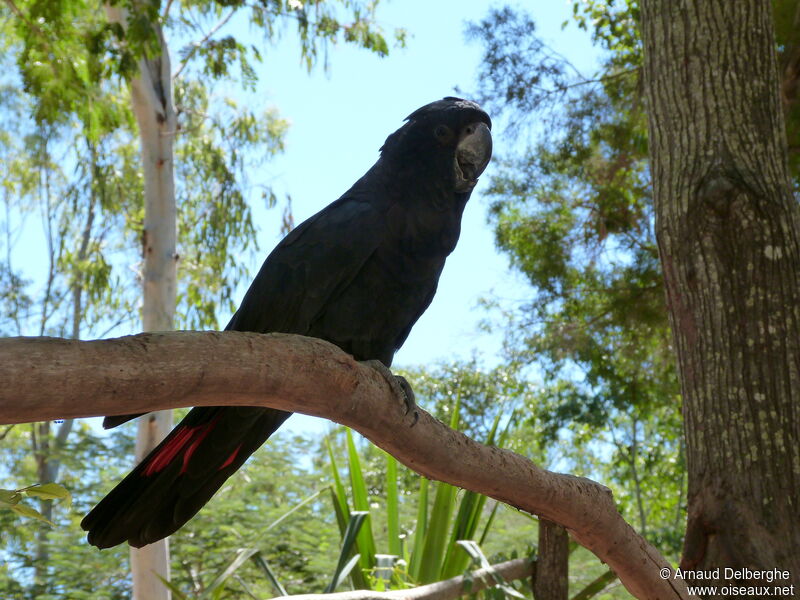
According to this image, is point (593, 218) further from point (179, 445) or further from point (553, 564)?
point (179, 445)

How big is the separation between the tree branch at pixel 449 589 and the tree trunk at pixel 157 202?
244 cm

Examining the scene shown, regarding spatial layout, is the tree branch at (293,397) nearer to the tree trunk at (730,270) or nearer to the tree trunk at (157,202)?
the tree trunk at (730,270)

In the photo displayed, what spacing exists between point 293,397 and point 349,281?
624 mm

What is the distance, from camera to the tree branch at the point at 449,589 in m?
2.03

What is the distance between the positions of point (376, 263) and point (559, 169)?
3.19 metres

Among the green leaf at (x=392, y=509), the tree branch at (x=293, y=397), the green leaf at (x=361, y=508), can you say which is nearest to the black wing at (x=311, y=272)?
the tree branch at (x=293, y=397)

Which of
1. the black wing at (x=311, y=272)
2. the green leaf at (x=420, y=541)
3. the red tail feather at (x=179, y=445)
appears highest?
the black wing at (x=311, y=272)

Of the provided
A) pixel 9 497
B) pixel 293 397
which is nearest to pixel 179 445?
pixel 293 397

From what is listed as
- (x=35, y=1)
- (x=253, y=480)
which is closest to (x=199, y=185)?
(x=253, y=480)

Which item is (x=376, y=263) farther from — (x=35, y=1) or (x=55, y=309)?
(x=55, y=309)

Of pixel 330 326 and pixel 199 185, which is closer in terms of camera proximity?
pixel 330 326

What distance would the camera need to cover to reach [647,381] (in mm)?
5277

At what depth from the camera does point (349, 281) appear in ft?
5.57

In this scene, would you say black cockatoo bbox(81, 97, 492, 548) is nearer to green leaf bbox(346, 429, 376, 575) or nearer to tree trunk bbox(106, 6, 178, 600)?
green leaf bbox(346, 429, 376, 575)
